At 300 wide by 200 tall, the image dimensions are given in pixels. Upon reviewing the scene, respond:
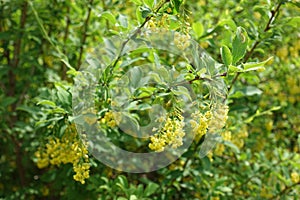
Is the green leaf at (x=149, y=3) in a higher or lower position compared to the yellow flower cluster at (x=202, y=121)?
higher

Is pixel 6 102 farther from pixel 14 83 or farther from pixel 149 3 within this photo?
pixel 149 3

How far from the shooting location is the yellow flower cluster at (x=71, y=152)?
4.45 feet

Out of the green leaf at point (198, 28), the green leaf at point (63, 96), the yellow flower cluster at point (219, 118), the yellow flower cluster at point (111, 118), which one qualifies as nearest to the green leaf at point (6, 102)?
the green leaf at point (63, 96)

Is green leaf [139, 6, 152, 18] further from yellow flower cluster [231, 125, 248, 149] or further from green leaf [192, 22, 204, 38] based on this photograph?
yellow flower cluster [231, 125, 248, 149]

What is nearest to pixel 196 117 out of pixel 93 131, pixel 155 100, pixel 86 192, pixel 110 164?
pixel 155 100

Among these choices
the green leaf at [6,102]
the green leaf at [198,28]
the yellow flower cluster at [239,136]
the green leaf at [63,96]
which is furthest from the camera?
the yellow flower cluster at [239,136]

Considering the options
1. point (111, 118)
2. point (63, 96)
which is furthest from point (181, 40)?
point (63, 96)

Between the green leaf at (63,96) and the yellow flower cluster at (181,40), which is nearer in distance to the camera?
the yellow flower cluster at (181,40)

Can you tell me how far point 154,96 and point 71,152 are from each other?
349 millimetres

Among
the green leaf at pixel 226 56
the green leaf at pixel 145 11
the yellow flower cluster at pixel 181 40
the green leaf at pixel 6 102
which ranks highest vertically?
the green leaf at pixel 145 11

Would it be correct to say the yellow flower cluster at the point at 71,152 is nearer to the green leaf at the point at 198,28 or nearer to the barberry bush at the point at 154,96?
the barberry bush at the point at 154,96

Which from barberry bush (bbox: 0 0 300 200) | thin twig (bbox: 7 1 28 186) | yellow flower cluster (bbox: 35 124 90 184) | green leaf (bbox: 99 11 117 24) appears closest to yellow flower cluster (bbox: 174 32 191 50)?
barberry bush (bbox: 0 0 300 200)

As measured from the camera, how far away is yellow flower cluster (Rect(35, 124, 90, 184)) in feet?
4.45

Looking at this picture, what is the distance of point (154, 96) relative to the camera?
56.4 inches
